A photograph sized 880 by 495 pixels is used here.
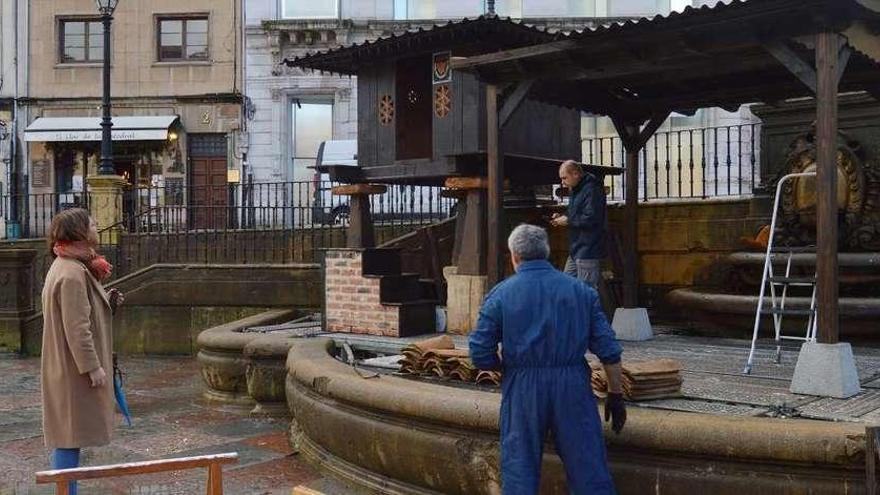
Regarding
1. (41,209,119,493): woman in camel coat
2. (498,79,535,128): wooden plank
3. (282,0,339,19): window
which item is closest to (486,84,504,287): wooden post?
(498,79,535,128): wooden plank

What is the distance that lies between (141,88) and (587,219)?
21.7 m

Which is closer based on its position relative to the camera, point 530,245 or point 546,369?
point 546,369

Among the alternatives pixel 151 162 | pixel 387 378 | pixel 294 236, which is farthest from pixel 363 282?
pixel 151 162

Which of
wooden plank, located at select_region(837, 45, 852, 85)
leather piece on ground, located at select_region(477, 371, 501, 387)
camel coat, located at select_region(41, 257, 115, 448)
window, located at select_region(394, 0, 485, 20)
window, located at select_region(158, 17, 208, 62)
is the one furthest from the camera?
window, located at select_region(158, 17, 208, 62)

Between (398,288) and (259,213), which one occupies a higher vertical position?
(259,213)

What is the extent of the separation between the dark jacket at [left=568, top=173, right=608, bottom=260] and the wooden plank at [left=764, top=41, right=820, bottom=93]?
2.16 meters

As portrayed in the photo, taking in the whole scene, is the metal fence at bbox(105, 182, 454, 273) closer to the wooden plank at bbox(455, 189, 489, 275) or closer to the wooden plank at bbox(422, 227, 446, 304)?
the wooden plank at bbox(422, 227, 446, 304)

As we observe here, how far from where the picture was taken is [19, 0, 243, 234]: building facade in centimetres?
2614

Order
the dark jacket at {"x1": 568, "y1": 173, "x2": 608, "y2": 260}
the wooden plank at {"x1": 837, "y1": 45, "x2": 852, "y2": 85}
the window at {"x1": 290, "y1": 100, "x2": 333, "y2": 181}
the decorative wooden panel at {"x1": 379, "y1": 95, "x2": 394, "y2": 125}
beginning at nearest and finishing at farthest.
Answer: the wooden plank at {"x1": 837, "y1": 45, "x2": 852, "y2": 85} → the dark jacket at {"x1": 568, "y1": 173, "x2": 608, "y2": 260} → the decorative wooden panel at {"x1": 379, "y1": 95, "x2": 394, "y2": 125} → the window at {"x1": 290, "y1": 100, "x2": 333, "y2": 181}

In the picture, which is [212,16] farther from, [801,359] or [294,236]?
[801,359]

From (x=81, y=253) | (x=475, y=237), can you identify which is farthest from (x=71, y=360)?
(x=475, y=237)

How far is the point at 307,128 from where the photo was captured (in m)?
25.9

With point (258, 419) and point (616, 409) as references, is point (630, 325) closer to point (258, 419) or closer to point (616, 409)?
point (258, 419)

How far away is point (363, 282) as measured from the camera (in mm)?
9633
